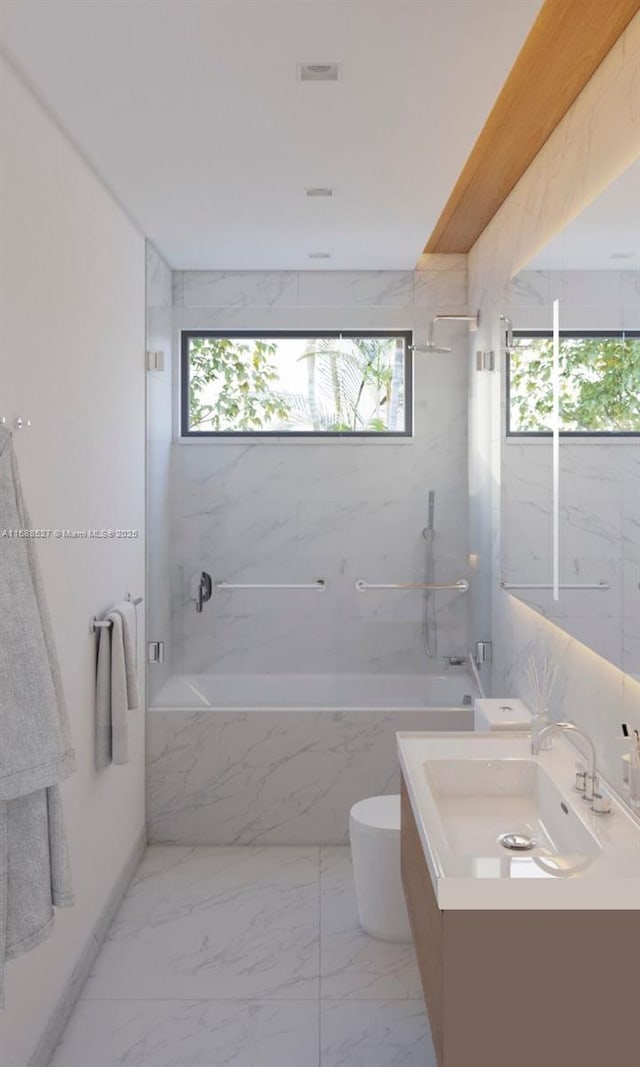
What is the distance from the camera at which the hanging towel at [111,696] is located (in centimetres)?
314

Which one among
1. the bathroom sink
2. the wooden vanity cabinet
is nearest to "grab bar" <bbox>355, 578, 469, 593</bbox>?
the bathroom sink

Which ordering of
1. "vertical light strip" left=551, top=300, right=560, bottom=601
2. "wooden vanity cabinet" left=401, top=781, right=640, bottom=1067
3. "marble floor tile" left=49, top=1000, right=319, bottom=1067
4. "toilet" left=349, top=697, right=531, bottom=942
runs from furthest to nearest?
"toilet" left=349, top=697, right=531, bottom=942 → "vertical light strip" left=551, top=300, right=560, bottom=601 → "marble floor tile" left=49, top=1000, right=319, bottom=1067 → "wooden vanity cabinet" left=401, top=781, right=640, bottom=1067

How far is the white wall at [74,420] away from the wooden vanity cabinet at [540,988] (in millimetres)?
1197

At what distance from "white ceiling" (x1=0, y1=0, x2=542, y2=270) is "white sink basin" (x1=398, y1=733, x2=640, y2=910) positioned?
1.75 meters

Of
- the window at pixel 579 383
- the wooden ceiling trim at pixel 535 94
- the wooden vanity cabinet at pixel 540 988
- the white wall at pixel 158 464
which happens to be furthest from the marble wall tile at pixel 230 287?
the wooden vanity cabinet at pixel 540 988

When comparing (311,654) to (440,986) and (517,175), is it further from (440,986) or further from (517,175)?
(440,986)

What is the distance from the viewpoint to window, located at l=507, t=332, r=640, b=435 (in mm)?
2199

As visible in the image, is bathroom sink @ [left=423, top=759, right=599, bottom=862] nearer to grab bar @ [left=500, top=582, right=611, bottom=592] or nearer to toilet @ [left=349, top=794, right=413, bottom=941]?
grab bar @ [left=500, top=582, right=611, bottom=592]

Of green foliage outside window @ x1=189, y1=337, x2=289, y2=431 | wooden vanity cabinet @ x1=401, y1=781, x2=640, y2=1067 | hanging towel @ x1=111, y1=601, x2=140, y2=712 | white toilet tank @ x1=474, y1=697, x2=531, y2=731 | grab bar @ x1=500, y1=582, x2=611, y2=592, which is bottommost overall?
wooden vanity cabinet @ x1=401, y1=781, x2=640, y2=1067

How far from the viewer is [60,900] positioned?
205cm

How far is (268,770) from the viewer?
4098 mm

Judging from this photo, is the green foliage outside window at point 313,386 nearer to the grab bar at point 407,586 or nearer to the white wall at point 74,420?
the white wall at point 74,420

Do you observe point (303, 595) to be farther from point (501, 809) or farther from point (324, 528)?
point (501, 809)

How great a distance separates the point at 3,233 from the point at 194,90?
635mm
